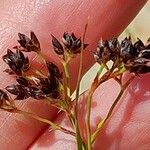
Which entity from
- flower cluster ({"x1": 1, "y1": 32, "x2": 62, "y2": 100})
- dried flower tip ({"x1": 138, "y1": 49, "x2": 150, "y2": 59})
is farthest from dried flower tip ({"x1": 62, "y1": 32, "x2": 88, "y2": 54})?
dried flower tip ({"x1": 138, "y1": 49, "x2": 150, "y2": 59})

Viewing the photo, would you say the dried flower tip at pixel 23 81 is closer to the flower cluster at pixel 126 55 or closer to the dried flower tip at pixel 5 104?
the dried flower tip at pixel 5 104

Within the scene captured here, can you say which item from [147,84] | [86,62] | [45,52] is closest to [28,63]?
[45,52]

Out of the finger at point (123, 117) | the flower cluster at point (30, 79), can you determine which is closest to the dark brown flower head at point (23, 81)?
the flower cluster at point (30, 79)

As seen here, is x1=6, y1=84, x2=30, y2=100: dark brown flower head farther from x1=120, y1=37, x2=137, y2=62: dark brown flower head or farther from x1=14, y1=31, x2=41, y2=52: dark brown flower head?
x1=120, y1=37, x2=137, y2=62: dark brown flower head

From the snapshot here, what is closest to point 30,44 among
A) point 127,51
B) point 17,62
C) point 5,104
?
point 17,62

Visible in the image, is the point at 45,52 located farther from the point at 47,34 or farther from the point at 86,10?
the point at 86,10
